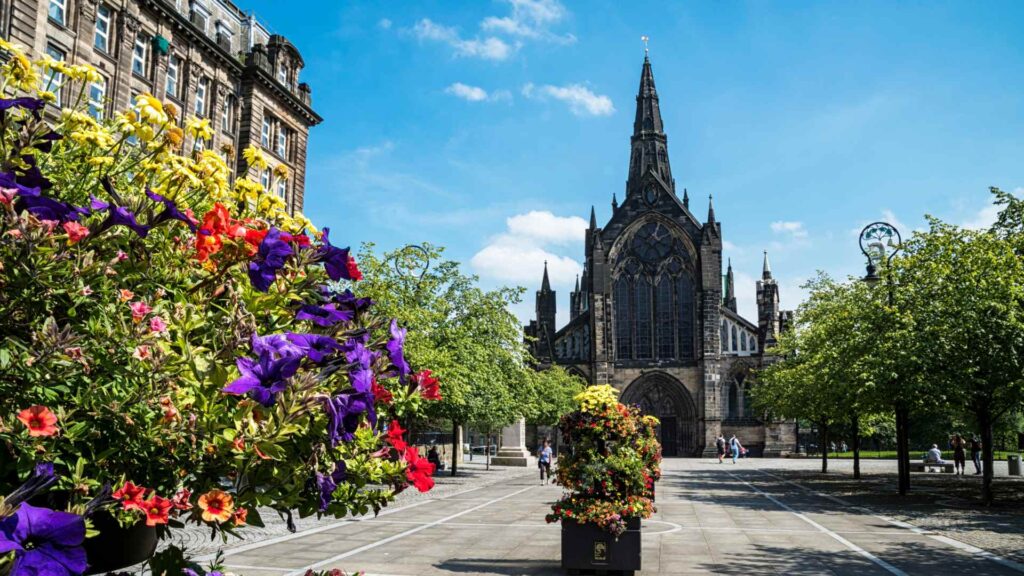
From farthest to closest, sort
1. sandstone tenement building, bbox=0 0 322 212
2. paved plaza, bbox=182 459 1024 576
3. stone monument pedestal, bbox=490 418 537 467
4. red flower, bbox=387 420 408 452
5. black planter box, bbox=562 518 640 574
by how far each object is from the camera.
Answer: stone monument pedestal, bbox=490 418 537 467
sandstone tenement building, bbox=0 0 322 212
paved plaza, bbox=182 459 1024 576
black planter box, bbox=562 518 640 574
red flower, bbox=387 420 408 452

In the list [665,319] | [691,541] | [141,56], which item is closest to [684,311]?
[665,319]

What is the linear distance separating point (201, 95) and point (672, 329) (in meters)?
46.1

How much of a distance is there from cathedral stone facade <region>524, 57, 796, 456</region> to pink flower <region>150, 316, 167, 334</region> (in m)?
66.4

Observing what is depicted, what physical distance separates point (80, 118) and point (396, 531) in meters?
13.4

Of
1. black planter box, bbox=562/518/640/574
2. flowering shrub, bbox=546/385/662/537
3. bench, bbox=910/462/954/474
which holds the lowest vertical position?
bench, bbox=910/462/954/474

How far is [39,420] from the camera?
198cm

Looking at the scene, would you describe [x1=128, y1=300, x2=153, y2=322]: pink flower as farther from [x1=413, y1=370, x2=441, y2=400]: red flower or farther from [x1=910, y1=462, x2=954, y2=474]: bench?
[x1=910, y1=462, x2=954, y2=474]: bench

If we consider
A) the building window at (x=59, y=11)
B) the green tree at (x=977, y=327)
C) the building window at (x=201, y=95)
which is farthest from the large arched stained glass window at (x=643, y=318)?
the building window at (x=59, y=11)

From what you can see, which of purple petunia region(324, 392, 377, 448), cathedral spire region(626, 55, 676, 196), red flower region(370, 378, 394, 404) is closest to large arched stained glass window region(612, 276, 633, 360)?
cathedral spire region(626, 55, 676, 196)

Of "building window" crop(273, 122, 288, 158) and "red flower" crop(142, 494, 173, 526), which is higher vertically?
"building window" crop(273, 122, 288, 158)

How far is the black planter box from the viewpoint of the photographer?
10984 mm


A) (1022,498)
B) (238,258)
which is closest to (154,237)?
(238,258)

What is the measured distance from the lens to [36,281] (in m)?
2.29

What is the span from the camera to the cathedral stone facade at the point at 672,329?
66.6m
